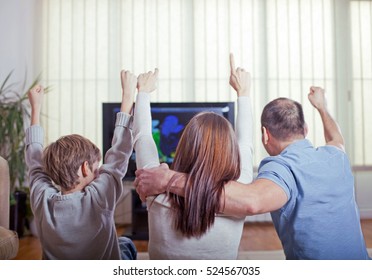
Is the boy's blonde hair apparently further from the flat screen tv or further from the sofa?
the sofa

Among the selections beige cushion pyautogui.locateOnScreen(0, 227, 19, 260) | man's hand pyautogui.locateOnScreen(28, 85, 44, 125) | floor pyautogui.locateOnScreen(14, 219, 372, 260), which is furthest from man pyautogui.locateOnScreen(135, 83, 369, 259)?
beige cushion pyautogui.locateOnScreen(0, 227, 19, 260)

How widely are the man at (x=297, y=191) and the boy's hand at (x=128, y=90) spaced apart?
17cm

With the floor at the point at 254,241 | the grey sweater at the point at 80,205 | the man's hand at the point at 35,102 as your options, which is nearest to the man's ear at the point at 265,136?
the floor at the point at 254,241

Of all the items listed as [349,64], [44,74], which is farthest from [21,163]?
[349,64]

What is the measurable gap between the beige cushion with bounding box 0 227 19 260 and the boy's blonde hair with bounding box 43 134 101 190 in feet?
0.91

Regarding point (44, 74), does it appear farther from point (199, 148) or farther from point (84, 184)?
point (199, 148)

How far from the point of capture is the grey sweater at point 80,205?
796mm

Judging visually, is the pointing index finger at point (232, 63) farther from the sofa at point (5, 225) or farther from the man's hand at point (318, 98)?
the sofa at point (5, 225)

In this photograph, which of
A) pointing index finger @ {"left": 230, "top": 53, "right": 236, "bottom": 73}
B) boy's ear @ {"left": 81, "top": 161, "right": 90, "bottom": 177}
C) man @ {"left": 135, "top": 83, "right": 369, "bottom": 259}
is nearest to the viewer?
man @ {"left": 135, "top": 83, "right": 369, "bottom": 259}

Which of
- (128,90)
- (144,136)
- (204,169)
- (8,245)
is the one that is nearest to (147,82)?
(128,90)

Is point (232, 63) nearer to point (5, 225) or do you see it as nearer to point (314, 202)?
point (314, 202)

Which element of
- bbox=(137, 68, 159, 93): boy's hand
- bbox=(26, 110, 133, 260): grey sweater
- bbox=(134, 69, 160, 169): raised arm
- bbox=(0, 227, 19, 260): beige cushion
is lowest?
bbox=(0, 227, 19, 260): beige cushion

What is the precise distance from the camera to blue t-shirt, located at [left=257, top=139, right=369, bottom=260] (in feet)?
2.40

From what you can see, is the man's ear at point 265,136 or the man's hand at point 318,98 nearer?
the man's ear at point 265,136
